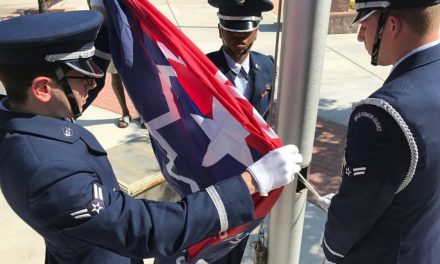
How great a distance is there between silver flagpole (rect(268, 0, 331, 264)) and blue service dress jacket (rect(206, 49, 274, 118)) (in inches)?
35.0

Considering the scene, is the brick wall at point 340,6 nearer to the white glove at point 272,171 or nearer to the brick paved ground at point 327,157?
the brick paved ground at point 327,157

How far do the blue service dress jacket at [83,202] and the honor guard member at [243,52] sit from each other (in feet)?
4.46

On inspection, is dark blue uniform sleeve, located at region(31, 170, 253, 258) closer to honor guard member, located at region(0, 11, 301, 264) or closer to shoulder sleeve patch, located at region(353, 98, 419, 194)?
honor guard member, located at region(0, 11, 301, 264)

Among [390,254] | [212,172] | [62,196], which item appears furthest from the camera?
[212,172]

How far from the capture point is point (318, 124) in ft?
19.7

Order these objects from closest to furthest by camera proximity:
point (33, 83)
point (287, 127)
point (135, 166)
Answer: point (33, 83) < point (287, 127) < point (135, 166)

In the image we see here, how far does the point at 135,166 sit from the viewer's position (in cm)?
368

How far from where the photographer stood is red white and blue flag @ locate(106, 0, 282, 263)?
6.93ft

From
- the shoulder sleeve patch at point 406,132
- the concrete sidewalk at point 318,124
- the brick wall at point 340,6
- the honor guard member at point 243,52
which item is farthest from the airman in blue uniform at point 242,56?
the brick wall at point 340,6

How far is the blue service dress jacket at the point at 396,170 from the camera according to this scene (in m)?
1.50

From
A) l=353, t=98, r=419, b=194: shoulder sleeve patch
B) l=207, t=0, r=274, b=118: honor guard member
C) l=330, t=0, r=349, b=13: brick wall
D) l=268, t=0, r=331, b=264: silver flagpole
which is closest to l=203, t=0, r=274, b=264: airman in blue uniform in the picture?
l=207, t=0, r=274, b=118: honor guard member

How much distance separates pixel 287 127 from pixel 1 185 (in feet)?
4.19

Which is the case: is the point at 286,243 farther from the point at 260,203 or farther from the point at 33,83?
the point at 33,83

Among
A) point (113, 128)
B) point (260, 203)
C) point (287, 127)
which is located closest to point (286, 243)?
point (260, 203)
